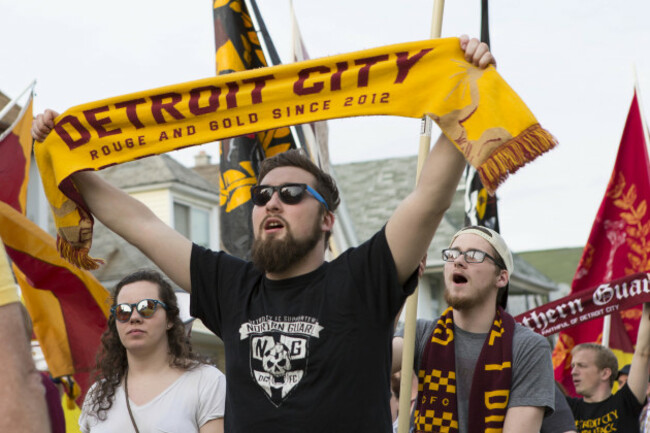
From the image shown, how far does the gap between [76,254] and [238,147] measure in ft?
10.1

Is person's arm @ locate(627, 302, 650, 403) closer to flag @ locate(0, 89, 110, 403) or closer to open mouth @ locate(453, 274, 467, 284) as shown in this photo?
open mouth @ locate(453, 274, 467, 284)

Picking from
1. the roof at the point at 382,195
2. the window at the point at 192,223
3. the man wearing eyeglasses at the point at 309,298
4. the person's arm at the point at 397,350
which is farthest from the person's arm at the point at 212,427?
the roof at the point at 382,195

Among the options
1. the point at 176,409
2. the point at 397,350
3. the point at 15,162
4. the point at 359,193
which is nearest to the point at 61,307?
the point at 15,162

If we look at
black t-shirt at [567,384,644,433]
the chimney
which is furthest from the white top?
the chimney

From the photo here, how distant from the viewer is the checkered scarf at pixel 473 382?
4266 mm

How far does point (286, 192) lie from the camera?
11.9ft

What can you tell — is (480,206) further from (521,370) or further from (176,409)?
(176,409)

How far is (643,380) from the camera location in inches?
252

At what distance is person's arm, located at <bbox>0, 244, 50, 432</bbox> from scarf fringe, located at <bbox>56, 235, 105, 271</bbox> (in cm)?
196

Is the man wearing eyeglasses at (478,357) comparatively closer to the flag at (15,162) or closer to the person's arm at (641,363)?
the person's arm at (641,363)

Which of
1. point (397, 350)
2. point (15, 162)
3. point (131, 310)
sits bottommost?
point (397, 350)

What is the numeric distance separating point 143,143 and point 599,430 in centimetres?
418

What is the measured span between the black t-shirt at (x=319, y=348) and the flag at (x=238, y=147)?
340cm

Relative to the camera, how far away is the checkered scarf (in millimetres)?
4266
